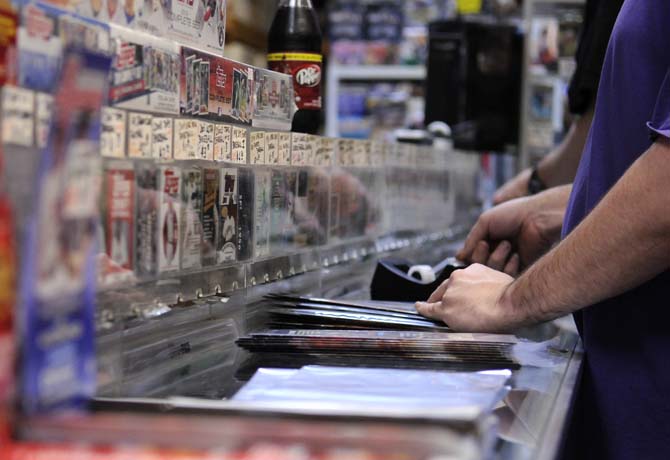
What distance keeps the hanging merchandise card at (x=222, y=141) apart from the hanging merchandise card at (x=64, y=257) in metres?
0.44

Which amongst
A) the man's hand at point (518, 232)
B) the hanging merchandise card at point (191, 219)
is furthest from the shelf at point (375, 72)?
the hanging merchandise card at point (191, 219)

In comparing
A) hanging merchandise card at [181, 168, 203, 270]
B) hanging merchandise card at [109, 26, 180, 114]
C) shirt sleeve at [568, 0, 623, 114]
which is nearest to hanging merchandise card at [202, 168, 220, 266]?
hanging merchandise card at [181, 168, 203, 270]

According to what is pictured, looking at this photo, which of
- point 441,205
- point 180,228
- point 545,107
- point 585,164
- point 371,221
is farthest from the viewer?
point 545,107

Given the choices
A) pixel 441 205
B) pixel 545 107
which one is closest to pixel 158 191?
pixel 441 205

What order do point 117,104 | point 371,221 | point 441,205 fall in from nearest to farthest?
point 117,104
point 371,221
point 441,205

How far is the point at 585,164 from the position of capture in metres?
1.57

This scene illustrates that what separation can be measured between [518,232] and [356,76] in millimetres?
4736

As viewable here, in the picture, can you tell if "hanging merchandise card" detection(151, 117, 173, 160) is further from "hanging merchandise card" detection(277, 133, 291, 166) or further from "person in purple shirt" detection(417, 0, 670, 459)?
"person in purple shirt" detection(417, 0, 670, 459)

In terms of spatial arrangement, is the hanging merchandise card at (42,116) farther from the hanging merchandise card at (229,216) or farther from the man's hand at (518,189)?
the man's hand at (518,189)

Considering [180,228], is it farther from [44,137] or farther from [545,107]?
[545,107]

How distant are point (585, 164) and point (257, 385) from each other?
762mm

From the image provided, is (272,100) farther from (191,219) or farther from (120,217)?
(120,217)

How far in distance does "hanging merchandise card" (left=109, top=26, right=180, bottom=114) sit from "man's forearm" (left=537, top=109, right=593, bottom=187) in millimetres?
2013

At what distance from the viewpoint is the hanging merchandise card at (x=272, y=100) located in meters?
1.48
